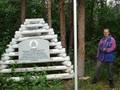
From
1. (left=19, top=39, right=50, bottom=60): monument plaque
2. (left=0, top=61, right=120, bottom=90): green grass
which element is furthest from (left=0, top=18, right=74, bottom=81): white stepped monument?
(left=0, top=61, right=120, bottom=90): green grass

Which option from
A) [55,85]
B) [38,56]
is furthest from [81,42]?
[55,85]

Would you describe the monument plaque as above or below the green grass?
above

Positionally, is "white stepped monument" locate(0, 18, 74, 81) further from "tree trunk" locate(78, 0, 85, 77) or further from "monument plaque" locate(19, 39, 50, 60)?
"tree trunk" locate(78, 0, 85, 77)

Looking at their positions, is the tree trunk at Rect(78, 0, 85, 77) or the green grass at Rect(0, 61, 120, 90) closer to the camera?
the green grass at Rect(0, 61, 120, 90)

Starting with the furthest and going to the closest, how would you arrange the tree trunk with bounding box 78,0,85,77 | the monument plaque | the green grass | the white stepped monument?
the tree trunk with bounding box 78,0,85,77 → the monument plaque → the white stepped monument → the green grass

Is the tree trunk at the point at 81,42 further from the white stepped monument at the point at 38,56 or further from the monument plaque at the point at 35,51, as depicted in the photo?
the monument plaque at the point at 35,51

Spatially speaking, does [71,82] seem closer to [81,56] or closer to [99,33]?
[81,56]

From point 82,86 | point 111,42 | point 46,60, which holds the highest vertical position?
point 111,42

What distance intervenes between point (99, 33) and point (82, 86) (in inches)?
348

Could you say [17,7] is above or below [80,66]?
above

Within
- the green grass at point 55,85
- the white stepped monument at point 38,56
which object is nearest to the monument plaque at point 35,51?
the white stepped monument at point 38,56

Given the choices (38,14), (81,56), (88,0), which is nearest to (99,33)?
(88,0)

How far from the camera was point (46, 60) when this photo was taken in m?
12.6

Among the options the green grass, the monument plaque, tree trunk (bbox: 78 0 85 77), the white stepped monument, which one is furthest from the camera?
tree trunk (bbox: 78 0 85 77)
